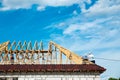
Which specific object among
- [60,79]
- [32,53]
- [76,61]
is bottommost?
[60,79]

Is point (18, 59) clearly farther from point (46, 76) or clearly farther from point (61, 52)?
point (46, 76)

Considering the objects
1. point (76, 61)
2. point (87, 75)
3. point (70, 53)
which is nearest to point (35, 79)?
point (87, 75)

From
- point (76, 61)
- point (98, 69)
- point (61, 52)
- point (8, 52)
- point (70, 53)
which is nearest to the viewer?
point (98, 69)

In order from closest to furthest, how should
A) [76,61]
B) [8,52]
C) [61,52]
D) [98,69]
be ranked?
[98,69] → [76,61] → [61,52] → [8,52]

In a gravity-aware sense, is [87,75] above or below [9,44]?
below

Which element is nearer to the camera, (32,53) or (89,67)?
(89,67)

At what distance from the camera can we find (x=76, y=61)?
5078cm

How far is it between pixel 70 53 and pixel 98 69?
22117mm

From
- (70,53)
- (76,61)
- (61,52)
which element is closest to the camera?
(76,61)

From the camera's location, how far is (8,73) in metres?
34.2

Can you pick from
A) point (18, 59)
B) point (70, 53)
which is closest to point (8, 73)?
A: point (70, 53)

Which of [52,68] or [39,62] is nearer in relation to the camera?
[52,68]

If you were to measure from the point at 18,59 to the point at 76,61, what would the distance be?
17.3m

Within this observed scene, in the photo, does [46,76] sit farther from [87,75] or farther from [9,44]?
[9,44]
